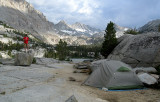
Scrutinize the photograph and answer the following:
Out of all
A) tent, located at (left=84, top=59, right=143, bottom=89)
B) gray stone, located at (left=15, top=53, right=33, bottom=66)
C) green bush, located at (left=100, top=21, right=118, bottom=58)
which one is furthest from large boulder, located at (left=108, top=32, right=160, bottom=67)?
gray stone, located at (left=15, top=53, right=33, bottom=66)

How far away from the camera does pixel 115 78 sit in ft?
39.4

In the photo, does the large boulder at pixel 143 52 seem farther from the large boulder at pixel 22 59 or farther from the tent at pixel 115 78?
the large boulder at pixel 22 59

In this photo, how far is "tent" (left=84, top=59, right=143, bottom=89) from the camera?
1195cm

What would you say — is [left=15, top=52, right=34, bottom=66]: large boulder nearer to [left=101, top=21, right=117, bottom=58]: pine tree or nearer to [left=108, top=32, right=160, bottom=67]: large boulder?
[left=108, top=32, right=160, bottom=67]: large boulder

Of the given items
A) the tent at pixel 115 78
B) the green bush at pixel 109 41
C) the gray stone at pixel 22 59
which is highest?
the green bush at pixel 109 41

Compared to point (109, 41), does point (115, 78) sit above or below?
below

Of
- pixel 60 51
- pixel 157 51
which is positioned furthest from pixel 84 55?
pixel 157 51

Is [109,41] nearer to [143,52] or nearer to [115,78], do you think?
[143,52]

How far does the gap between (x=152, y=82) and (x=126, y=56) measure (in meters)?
11.6

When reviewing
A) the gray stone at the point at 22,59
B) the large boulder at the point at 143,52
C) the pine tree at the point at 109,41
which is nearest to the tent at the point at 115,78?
the large boulder at the point at 143,52

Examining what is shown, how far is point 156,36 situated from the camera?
22141mm

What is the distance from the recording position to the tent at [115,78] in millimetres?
11953

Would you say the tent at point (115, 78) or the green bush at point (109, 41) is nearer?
the tent at point (115, 78)

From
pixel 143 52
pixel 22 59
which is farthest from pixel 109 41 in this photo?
pixel 22 59
